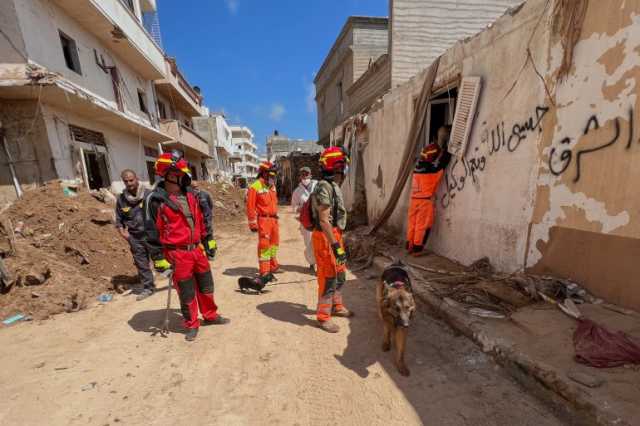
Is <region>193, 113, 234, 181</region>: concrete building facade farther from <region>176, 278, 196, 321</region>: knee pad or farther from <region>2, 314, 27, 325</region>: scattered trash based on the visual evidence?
<region>176, 278, 196, 321</region>: knee pad

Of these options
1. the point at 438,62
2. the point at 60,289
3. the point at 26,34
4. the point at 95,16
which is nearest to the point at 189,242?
the point at 60,289

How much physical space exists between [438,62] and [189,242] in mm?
4900

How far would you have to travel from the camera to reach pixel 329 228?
2816mm

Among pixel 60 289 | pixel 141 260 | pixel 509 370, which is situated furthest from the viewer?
pixel 141 260

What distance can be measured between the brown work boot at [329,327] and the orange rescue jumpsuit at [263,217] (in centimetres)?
157

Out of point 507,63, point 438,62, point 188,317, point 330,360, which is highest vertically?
point 438,62

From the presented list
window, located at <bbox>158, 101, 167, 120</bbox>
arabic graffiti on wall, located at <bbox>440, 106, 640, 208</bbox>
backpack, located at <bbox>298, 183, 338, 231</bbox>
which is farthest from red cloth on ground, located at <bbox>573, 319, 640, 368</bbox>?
window, located at <bbox>158, 101, 167, 120</bbox>

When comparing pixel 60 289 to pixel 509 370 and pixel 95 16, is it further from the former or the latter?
pixel 95 16

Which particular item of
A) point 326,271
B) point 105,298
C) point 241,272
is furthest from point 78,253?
point 326,271

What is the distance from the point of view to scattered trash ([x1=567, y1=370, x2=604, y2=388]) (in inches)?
71.5

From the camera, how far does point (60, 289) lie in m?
4.03

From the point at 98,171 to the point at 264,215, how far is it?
8.21m

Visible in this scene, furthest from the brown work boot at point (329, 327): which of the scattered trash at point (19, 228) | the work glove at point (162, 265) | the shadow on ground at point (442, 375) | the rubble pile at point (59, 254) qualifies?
the scattered trash at point (19, 228)

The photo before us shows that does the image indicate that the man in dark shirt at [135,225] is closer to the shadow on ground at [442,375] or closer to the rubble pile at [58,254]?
the rubble pile at [58,254]
